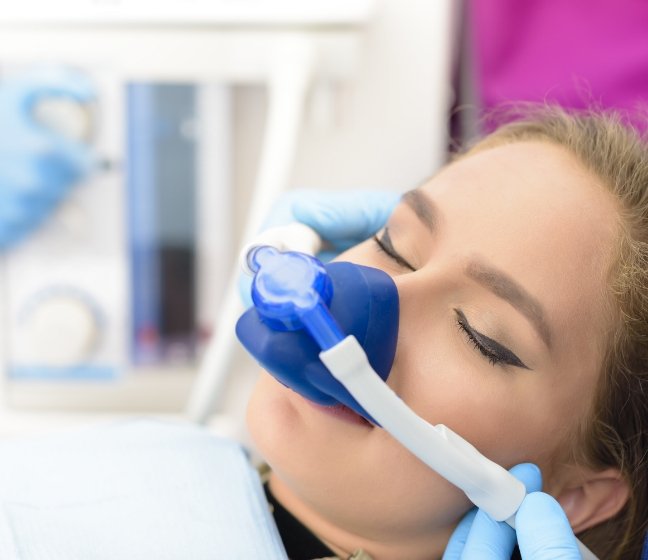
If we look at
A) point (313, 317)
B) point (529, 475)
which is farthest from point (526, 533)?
point (313, 317)

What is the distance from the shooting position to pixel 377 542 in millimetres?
826

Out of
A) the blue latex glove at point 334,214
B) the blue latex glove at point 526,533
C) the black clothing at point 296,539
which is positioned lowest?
the black clothing at point 296,539

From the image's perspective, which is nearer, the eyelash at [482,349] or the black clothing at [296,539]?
the eyelash at [482,349]

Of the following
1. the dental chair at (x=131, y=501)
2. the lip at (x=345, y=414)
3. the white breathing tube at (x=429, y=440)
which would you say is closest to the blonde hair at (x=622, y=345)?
the white breathing tube at (x=429, y=440)

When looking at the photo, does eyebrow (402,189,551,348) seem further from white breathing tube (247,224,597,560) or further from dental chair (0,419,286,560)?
dental chair (0,419,286,560)

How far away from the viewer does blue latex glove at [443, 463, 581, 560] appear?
0.73 meters

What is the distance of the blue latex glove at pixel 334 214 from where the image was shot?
1023mm

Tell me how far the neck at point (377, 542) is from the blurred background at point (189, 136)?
27 centimetres

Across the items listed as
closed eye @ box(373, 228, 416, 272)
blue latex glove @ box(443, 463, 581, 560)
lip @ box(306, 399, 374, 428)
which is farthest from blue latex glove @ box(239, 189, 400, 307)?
blue latex glove @ box(443, 463, 581, 560)

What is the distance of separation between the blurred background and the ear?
0.44 m

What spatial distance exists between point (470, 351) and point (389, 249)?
14 centimetres

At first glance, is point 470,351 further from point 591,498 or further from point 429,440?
point 591,498

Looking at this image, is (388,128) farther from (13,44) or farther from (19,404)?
(19,404)

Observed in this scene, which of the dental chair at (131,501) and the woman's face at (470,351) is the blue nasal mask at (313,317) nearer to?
the woman's face at (470,351)
